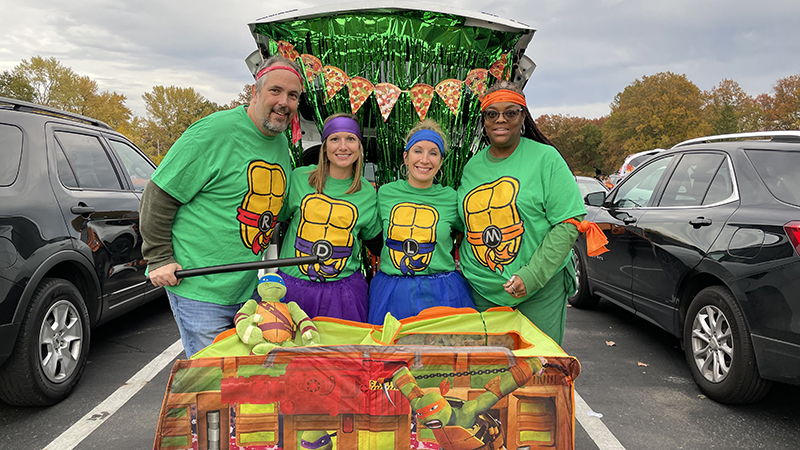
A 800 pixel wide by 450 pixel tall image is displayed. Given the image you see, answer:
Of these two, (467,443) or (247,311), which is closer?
(467,443)

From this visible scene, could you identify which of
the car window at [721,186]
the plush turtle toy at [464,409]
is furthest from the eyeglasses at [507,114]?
the car window at [721,186]

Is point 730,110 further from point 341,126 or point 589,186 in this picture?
point 341,126

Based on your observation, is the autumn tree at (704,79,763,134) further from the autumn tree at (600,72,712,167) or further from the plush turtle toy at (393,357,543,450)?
the plush turtle toy at (393,357,543,450)

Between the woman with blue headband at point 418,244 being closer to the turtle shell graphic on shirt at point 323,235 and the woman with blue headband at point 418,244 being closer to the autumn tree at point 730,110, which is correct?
the turtle shell graphic on shirt at point 323,235

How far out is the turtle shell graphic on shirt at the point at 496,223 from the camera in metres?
2.41

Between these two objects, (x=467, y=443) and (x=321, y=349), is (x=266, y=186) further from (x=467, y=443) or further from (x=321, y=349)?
(x=467, y=443)

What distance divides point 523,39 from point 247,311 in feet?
6.87

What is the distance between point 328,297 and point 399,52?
1482 mm

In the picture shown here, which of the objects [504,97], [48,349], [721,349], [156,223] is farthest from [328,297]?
[721,349]

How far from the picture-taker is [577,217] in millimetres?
2348

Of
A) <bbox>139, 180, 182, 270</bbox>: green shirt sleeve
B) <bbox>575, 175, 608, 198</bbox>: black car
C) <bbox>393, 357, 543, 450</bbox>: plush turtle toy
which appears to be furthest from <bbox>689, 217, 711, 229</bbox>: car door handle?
<bbox>575, 175, 608, 198</bbox>: black car

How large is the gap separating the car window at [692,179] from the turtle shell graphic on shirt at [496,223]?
212 cm

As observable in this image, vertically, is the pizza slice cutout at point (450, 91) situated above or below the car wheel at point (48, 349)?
above

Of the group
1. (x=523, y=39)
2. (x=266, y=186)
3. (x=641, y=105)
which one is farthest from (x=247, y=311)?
A: (x=641, y=105)
